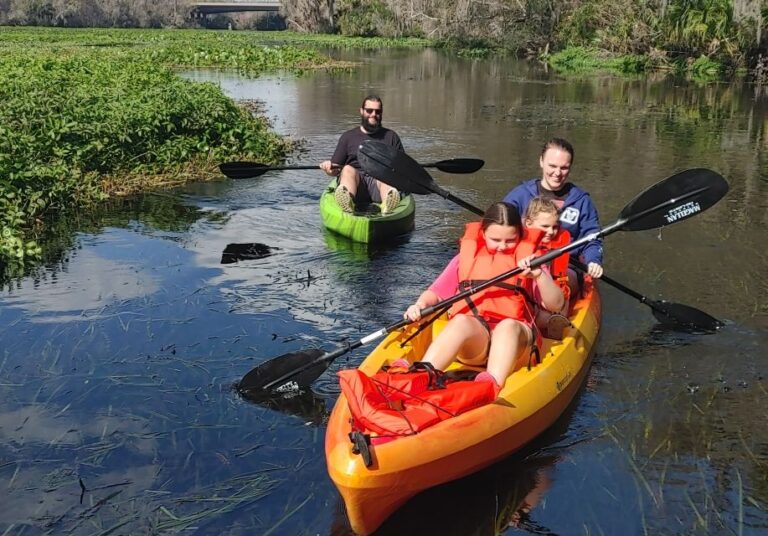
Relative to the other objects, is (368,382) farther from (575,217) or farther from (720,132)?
(720,132)

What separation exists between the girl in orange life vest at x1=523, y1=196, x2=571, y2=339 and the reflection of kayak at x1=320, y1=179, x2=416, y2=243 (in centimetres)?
312

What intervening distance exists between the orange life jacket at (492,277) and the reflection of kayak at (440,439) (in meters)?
0.32

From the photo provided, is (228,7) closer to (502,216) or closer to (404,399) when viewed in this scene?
(502,216)

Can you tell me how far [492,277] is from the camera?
4742 mm

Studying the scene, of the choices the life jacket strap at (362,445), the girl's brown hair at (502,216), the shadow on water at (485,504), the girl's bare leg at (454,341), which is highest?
the girl's brown hair at (502,216)

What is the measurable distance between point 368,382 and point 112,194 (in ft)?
23.8

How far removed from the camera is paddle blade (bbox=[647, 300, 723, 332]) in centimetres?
620

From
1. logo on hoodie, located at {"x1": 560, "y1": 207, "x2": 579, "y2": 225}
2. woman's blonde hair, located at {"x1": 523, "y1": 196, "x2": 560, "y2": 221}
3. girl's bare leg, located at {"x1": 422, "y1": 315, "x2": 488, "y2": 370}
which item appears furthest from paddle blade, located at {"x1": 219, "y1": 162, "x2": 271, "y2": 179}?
girl's bare leg, located at {"x1": 422, "y1": 315, "x2": 488, "y2": 370}

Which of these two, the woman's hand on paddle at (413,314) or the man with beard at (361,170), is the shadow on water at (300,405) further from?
the man with beard at (361,170)

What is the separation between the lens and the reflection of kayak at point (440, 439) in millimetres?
3523

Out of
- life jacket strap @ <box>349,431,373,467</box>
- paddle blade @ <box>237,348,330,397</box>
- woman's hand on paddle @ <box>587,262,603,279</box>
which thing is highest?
woman's hand on paddle @ <box>587,262,603,279</box>

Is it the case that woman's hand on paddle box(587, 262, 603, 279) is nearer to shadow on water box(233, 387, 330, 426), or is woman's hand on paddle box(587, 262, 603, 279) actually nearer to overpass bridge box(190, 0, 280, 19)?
shadow on water box(233, 387, 330, 426)

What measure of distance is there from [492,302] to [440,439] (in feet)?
3.72

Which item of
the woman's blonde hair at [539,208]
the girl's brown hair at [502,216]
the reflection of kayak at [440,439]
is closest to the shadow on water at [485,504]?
the reflection of kayak at [440,439]
